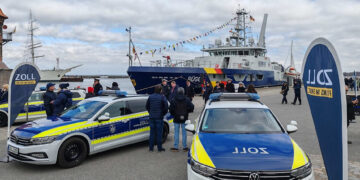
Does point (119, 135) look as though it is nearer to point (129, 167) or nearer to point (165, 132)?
point (129, 167)

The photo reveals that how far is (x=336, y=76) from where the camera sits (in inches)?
84.8

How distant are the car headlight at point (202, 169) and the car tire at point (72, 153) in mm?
2789

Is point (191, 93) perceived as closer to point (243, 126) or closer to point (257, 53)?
point (243, 126)

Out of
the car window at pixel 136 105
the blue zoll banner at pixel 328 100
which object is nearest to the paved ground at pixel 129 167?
the car window at pixel 136 105

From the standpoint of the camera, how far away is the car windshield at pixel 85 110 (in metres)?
5.74

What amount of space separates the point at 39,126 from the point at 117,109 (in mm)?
1679

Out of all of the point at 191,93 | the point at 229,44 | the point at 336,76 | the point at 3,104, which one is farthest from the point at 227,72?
the point at 336,76

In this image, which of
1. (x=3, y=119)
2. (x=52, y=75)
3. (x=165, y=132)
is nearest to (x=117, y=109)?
(x=165, y=132)

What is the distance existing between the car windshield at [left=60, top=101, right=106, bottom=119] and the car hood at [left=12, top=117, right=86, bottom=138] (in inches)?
10.1

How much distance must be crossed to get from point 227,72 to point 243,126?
67.3 ft

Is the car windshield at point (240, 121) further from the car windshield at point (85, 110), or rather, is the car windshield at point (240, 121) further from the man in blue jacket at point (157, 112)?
the car windshield at point (85, 110)

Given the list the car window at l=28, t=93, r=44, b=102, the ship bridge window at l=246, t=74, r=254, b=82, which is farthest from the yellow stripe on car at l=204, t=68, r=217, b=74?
the car window at l=28, t=93, r=44, b=102

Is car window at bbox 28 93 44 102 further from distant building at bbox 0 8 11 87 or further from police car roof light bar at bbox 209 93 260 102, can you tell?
distant building at bbox 0 8 11 87

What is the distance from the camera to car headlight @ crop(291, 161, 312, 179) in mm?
3104
